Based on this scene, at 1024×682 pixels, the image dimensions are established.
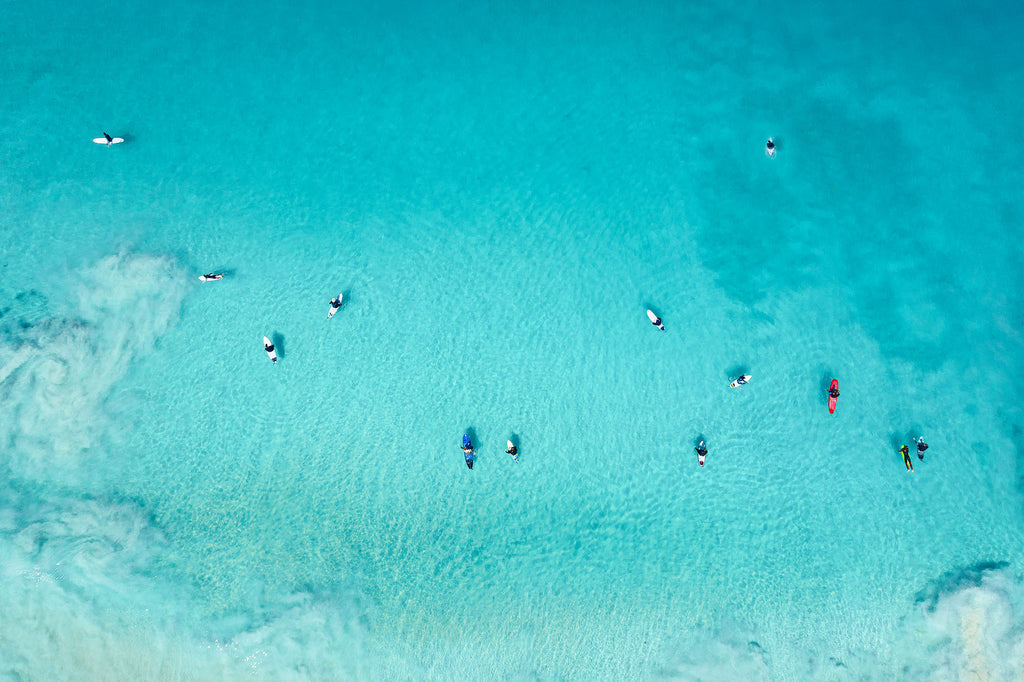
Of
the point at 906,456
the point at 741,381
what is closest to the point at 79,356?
the point at 741,381

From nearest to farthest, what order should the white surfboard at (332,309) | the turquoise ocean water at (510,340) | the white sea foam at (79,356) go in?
the turquoise ocean water at (510,340) < the white sea foam at (79,356) < the white surfboard at (332,309)

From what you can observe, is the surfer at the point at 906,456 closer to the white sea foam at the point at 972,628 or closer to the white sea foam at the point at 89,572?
the white sea foam at the point at 972,628

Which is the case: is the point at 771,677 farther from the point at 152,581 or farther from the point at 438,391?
the point at 152,581

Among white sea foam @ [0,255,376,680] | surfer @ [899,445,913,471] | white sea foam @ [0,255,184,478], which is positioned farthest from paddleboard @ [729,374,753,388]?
white sea foam @ [0,255,184,478]

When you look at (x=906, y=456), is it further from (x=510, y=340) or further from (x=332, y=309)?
(x=332, y=309)

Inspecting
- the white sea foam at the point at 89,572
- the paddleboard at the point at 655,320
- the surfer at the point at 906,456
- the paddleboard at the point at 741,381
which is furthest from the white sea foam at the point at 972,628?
the white sea foam at the point at 89,572

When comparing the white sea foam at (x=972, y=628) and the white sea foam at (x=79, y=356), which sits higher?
the white sea foam at (x=79, y=356)

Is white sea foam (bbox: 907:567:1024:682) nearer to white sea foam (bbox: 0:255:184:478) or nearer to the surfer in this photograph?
the surfer

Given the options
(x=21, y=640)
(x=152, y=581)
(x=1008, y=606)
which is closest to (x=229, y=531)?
(x=152, y=581)
